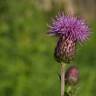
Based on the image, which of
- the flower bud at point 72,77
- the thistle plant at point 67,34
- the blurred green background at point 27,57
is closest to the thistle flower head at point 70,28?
the thistle plant at point 67,34

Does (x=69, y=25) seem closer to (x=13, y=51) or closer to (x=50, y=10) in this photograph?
(x=13, y=51)

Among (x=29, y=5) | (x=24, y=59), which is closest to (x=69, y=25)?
(x=24, y=59)

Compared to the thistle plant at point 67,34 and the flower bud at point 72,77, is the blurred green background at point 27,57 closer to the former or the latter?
the flower bud at point 72,77

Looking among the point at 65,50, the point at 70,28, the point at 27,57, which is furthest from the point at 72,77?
the point at 27,57

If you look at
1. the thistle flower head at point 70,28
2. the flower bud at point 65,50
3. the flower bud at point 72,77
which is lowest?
the flower bud at point 72,77

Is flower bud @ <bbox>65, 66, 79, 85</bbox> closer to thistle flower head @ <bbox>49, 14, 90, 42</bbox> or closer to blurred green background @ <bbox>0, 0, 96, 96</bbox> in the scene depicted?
thistle flower head @ <bbox>49, 14, 90, 42</bbox>

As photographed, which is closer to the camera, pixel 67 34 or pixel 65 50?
pixel 67 34

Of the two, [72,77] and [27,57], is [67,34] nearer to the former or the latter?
[72,77]
